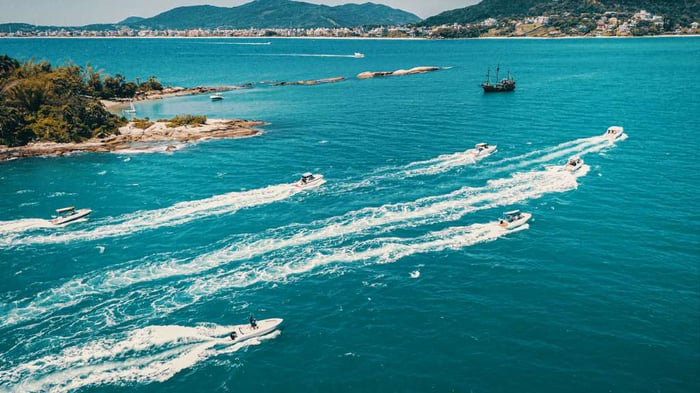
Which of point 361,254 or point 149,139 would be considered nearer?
point 361,254

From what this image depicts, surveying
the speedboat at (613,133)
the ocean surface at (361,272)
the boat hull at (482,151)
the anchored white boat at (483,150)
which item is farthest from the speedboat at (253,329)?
the speedboat at (613,133)

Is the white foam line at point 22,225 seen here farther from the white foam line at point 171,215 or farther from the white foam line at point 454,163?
the white foam line at point 454,163

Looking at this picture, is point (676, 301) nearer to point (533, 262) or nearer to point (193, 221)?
point (533, 262)

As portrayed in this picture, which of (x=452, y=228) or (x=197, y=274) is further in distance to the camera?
(x=452, y=228)

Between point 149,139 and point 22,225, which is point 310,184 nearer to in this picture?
point 22,225

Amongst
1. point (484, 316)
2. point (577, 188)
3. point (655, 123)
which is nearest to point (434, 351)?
point (484, 316)

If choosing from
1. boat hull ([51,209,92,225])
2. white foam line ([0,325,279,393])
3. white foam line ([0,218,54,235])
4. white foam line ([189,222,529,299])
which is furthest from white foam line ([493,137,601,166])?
white foam line ([0,218,54,235])

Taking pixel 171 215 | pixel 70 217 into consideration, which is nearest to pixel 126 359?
pixel 171 215
